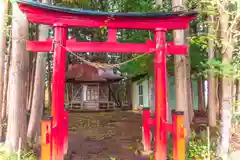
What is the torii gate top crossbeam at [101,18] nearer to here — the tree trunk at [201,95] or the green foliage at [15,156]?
the green foliage at [15,156]

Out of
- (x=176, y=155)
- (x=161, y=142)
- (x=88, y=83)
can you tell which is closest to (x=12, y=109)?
(x=161, y=142)

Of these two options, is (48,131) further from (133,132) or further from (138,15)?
(133,132)

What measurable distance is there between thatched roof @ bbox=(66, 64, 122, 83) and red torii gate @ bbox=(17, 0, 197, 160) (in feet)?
40.3

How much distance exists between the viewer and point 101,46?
6.14m

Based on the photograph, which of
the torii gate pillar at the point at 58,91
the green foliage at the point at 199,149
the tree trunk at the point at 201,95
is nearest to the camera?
the torii gate pillar at the point at 58,91

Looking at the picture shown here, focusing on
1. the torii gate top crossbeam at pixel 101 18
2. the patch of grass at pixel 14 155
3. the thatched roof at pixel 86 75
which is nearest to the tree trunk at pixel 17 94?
the patch of grass at pixel 14 155

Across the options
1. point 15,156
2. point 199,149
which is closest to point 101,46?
point 15,156

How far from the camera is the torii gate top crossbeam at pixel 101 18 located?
5.79 metres

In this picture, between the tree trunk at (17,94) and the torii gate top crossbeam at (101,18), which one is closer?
the torii gate top crossbeam at (101,18)

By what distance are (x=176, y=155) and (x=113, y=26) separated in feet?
12.2

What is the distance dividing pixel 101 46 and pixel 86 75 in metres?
12.7

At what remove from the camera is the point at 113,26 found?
20.6 feet

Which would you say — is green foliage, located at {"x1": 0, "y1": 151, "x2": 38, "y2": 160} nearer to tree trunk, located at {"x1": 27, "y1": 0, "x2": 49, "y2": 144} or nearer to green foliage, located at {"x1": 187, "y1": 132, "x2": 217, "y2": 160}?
tree trunk, located at {"x1": 27, "y1": 0, "x2": 49, "y2": 144}

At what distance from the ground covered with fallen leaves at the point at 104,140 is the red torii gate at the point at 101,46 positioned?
1512mm
